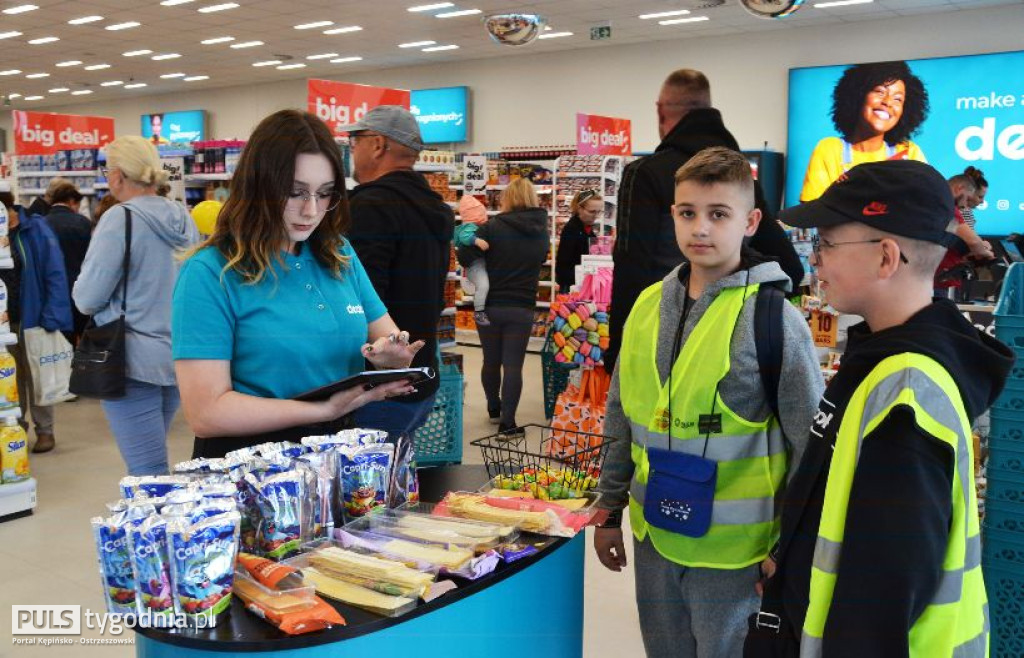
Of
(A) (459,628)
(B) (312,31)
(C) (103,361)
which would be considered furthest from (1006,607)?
(B) (312,31)

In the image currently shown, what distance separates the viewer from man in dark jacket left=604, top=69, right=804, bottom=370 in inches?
124

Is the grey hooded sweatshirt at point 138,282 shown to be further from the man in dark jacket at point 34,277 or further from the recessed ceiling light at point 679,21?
the recessed ceiling light at point 679,21

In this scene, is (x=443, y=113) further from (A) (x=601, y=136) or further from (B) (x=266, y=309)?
(B) (x=266, y=309)

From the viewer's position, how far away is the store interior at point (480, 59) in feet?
26.6

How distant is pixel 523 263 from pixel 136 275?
3.31m

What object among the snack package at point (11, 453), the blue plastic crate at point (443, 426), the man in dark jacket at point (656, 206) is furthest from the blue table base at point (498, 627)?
the snack package at point (11, 453)

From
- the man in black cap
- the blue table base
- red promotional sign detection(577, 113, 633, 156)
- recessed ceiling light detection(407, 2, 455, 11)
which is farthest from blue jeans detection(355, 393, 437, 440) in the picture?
recessed ceiling light detection(407, 2, 455, 11)

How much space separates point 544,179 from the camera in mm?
10555

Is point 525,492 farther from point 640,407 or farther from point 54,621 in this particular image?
point 54,621

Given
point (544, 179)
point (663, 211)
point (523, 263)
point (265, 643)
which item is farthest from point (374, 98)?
point (265, 643)

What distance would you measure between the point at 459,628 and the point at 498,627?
13cm

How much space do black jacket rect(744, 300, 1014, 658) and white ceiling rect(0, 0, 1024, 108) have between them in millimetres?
10906

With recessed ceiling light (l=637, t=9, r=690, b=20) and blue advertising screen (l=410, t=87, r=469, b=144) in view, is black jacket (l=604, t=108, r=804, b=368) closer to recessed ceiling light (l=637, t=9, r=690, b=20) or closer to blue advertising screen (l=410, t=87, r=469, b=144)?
recessed ceiling light (l=637, t=9, r=690, b=20)

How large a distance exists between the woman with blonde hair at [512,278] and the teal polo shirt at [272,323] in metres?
4.39
